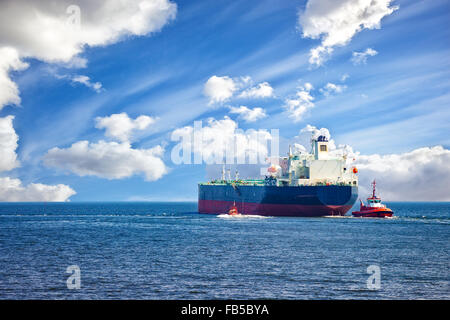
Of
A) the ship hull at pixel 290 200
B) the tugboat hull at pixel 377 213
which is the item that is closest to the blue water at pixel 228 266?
the ship hull at pixel 290 200

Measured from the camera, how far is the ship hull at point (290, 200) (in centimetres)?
7250

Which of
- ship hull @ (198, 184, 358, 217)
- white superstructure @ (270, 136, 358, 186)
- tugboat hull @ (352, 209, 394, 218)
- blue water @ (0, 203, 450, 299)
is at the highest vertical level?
white superstructure @ (270, 136, 358, 186)

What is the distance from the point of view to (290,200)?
253 feet

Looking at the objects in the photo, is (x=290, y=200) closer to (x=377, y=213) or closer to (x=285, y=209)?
(x=285, y=209)

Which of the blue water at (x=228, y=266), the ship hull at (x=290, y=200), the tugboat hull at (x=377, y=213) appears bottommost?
the blue water at (x=228, y=266)

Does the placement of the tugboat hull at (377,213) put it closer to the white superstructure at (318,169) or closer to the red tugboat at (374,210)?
the red tugboat at (374,210)

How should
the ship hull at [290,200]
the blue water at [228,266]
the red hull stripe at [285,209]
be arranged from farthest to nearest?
the red hull stripe at [285,209], the ship hull at [290,200], the blue water at [228,266]

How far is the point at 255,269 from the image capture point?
91.1 ft

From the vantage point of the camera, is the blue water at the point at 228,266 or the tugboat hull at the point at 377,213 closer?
the blue water at the point at 228,266

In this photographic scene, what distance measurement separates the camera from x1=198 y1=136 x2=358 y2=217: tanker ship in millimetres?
73000

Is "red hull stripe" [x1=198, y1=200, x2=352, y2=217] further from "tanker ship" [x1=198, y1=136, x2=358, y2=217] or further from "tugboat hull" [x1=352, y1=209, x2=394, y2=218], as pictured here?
"tugboat hull" [x1=352, y1=209, x2=394, y2=218]

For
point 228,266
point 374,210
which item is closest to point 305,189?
point 374,210

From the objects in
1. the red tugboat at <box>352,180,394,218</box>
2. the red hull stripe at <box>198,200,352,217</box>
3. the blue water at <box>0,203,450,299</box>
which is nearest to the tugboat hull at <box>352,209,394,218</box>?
the red tugboat at <box>352,180,394,218</box>
